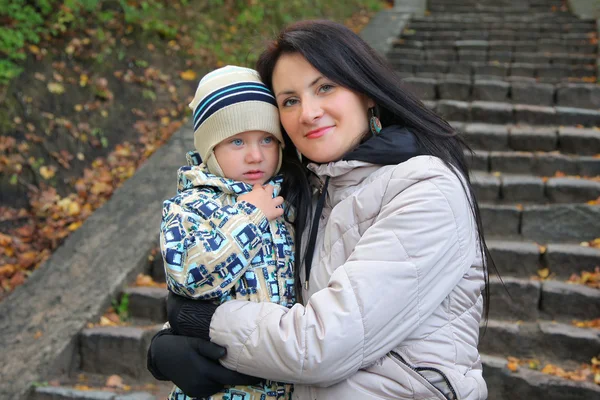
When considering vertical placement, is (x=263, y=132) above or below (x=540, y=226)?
above

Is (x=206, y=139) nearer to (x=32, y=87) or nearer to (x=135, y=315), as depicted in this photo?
(x=135, y=315)

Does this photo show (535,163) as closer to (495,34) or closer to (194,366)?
(194,366)

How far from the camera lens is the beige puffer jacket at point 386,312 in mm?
1486

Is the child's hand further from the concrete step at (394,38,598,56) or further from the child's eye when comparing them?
the concrete step at (394,38,598,56)

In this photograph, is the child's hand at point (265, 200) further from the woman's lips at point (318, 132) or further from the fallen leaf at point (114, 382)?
the fallen leaf at point (114, 382)

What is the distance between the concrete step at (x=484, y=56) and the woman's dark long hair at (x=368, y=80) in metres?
5.92

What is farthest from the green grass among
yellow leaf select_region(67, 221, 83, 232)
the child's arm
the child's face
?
the child's arm

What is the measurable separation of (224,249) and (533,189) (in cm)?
367

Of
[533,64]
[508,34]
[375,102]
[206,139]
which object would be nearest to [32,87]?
[206,139]

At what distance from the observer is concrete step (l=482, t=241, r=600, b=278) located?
395cm

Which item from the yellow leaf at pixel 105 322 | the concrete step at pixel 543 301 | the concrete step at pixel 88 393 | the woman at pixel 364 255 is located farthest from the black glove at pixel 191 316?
the concrete step at pixel 543 301

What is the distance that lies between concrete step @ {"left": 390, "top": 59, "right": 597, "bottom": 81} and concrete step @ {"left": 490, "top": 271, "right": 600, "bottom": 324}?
3.21m

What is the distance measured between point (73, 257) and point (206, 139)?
2.69 meters

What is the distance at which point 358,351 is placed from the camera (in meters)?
1.49
